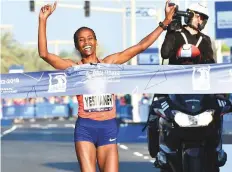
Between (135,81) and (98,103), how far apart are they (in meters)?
0.82

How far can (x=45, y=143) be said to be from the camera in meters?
28.1

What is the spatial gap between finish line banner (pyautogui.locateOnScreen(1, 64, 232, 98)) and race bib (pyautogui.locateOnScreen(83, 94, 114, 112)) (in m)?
0.33

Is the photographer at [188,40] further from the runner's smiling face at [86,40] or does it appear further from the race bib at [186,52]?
the runner's smiling face at [86,40]

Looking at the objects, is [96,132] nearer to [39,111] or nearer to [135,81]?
[135,81]

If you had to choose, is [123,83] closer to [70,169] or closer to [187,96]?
[187,96]

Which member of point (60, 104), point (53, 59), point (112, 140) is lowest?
point (60, 104)

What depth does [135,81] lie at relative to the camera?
33.1 feet


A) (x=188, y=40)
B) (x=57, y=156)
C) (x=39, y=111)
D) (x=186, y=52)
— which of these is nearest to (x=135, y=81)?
(x=186, y=52)

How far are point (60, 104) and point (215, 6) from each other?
113ft

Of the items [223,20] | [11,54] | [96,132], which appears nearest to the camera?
[96,132]

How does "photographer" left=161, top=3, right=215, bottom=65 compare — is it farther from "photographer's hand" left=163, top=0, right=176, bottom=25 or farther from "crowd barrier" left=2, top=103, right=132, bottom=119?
"crowd barrier" left=2, top=103, right=132, bottom=119

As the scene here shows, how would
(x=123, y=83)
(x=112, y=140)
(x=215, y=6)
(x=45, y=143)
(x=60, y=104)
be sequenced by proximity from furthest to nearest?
(x=60, y=104)
(x=45, y=143)
(x=215, y=6)
(x=123, y=83)
(x=112, y=140)

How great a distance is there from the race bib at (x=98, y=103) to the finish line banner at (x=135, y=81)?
33 centimetres

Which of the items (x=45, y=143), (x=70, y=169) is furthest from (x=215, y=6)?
(x=70, y=169)
